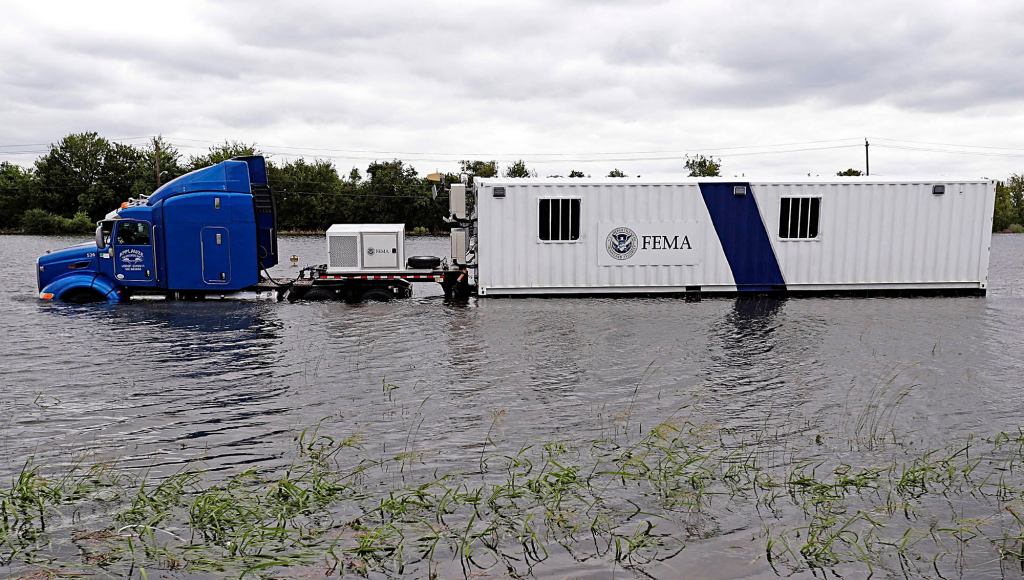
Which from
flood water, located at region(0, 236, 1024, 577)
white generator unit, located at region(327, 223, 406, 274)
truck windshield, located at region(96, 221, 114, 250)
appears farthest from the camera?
white generator unit, located at region(327, 223, 406, 274)

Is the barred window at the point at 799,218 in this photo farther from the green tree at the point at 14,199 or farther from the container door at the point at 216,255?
the green tree at the point at 14,199

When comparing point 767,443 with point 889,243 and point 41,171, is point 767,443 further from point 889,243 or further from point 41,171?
point 41,171

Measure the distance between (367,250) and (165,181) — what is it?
81733 millimetres

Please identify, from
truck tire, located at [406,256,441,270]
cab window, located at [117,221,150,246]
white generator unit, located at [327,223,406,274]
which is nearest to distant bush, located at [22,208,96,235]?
cab window, located at [117,221,150,246]

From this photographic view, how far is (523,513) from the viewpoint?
716cm

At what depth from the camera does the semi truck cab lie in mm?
21703

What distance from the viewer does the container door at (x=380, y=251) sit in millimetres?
22655

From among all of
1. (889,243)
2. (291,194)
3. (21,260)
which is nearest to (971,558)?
(889,243)

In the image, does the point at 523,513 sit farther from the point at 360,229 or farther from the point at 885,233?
the point at 885,233

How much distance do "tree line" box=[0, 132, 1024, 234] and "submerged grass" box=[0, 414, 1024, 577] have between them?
78233 mm

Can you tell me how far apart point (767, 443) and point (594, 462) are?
218 centimetres

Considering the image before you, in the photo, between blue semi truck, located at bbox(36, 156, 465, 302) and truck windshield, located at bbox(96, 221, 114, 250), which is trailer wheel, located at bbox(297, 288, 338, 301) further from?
truck windshield, located at bbox(96, 221, 114, 250)

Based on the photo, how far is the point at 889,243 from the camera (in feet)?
76.1

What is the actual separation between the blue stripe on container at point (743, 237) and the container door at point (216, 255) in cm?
1326
